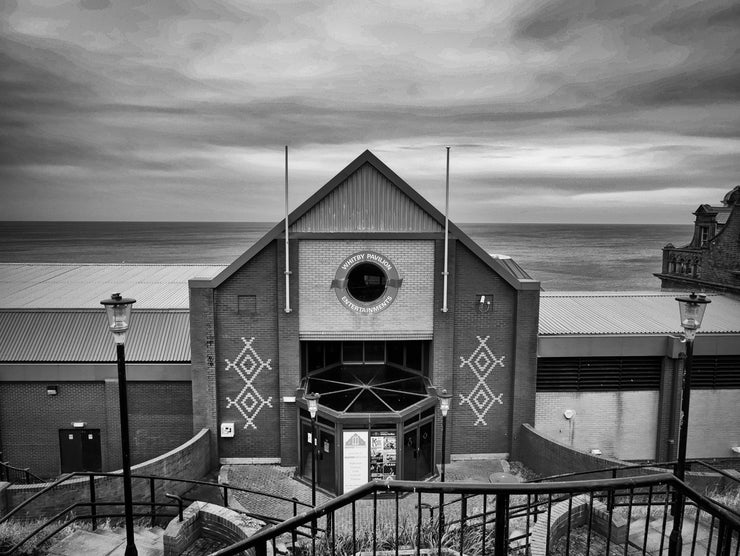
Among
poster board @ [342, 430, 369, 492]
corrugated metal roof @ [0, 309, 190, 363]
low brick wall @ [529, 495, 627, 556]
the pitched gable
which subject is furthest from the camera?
corrugated metal roof @ [0, 309, 190, 363]

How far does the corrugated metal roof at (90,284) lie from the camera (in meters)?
24.4

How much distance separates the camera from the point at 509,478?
16.0 meters

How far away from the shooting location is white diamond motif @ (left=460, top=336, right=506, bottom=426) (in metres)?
19.1

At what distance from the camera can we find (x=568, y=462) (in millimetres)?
17000

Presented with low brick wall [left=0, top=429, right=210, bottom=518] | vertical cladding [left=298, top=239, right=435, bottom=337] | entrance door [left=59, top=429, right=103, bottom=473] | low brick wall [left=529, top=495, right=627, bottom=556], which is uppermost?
vertical cladding [left=298, top=239, right=435, bottom=337]

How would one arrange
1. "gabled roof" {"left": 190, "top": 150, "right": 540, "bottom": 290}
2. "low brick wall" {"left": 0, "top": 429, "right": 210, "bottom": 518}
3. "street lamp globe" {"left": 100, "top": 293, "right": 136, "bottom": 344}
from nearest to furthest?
"street lamp globe" {"left": 100, "top": 293, "right": 136, "bottom": 344}
"low brick wall" {"left": 0, "top": 429, "right": 210, "bottom": 518}
"gabled roof" {"left": 190, "top": 150, "right": 540, "bottom": 290}

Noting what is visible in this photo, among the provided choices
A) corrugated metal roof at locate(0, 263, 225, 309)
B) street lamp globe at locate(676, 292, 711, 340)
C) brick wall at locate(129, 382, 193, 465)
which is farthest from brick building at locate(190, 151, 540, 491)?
street lamp globe at locate(676, 292, 711, 340)

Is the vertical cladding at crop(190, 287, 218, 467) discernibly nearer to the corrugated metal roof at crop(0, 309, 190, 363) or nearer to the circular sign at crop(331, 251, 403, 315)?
the corrugated metal roof at crop(0, 309, 190, 363)

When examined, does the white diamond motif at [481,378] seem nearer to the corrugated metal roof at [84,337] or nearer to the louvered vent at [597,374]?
the louvered vent at [597,374]

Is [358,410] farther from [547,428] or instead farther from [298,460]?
[547,428]

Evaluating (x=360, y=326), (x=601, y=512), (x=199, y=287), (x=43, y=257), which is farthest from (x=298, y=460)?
(x=43, y=257)

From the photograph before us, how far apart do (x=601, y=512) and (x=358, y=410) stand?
7768mm

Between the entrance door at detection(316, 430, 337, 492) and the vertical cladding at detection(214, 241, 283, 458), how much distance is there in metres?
1.96

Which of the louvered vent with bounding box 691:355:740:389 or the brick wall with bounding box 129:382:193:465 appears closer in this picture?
the brick wall with bounding box 129:382:193:465
